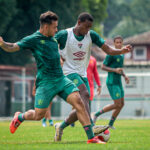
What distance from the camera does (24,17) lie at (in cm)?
3512

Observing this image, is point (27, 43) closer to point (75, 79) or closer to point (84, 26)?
point (84, 26)

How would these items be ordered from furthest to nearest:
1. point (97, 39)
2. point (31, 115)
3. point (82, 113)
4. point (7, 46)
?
point (97, 39) < point (31, 115) < point (82, 113) < point (7, 46)

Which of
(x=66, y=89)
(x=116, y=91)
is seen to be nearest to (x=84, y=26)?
(x=66, y=89)

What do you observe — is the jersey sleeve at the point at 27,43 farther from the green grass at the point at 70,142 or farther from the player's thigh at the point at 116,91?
the player's thigh at the point at 116,91

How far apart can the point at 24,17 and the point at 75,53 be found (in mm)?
26143

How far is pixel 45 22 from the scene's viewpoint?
8.38 metres

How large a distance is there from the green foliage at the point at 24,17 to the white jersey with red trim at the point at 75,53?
23.2m

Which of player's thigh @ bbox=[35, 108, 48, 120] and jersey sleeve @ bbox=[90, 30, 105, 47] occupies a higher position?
jersey sleeve @ bbox=[90, 30, 105, 47]

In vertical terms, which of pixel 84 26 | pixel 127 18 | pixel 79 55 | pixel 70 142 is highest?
pixel 127 18

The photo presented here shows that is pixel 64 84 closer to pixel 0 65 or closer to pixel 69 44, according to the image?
pixel 69 44

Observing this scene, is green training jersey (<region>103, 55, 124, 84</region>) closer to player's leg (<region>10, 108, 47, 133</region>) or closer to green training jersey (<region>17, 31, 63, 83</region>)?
player's leg (<region>10, 108, 47, 133</region>)

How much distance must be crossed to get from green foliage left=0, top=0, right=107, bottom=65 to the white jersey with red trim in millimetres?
23206

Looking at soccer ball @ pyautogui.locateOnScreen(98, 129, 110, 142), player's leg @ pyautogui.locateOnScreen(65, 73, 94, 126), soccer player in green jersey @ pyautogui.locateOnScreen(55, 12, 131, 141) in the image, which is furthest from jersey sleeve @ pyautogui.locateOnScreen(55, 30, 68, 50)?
soccer ball @ pyautogui.locateOnScreen(98, 129, 110, 142)

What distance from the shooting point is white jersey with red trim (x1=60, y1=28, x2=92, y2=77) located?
9.38m
